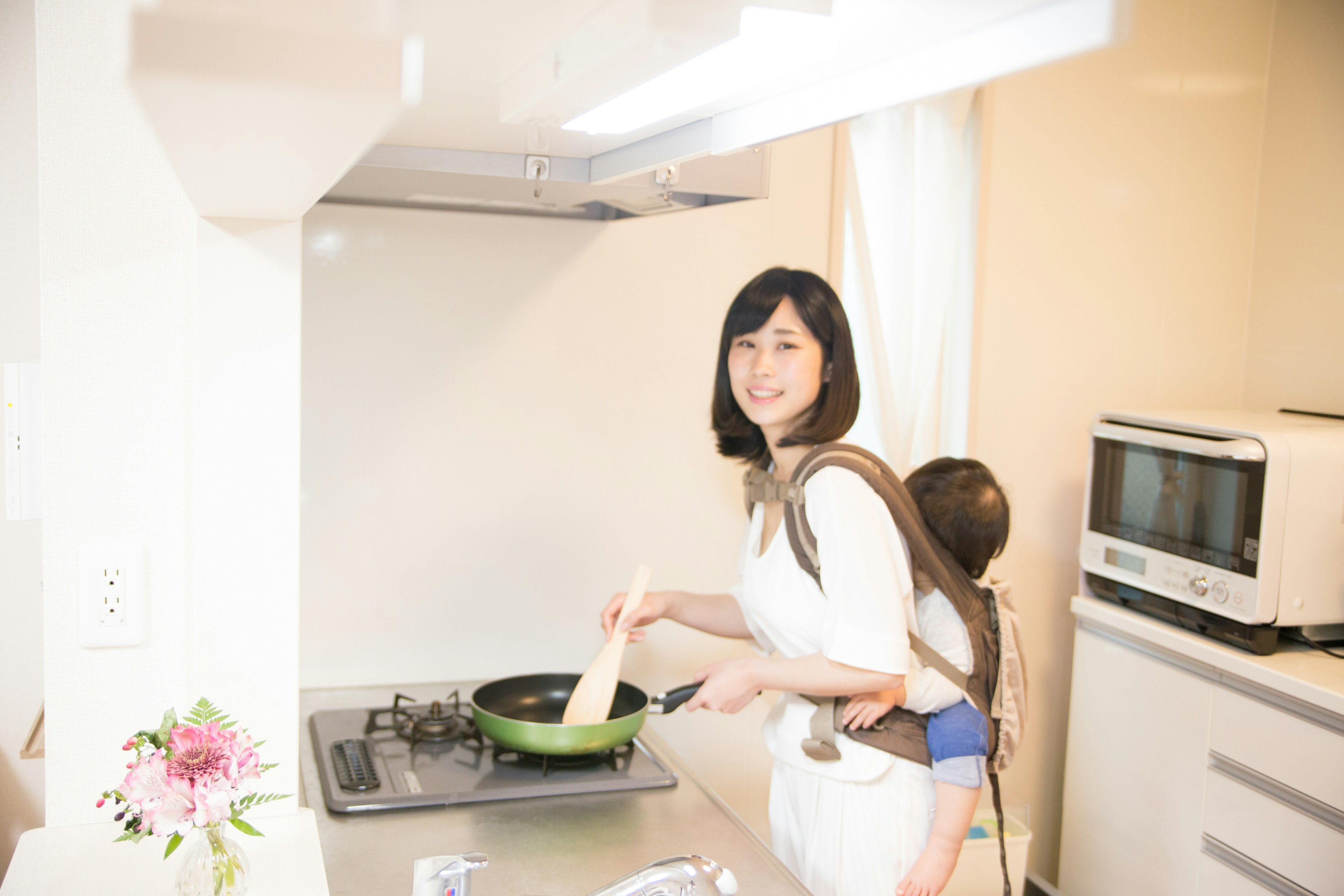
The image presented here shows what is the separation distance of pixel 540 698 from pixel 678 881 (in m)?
0.93

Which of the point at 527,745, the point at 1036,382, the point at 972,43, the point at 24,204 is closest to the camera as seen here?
the point at 972,43

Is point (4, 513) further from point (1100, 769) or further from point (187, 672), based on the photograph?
point (1100, 769)

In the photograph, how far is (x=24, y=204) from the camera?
6.23 ft

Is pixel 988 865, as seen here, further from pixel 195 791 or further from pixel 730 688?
pixel 195 791

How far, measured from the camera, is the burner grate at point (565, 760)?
1.68 metres

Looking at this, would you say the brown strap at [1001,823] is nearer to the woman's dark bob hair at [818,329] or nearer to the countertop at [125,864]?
the woman's dark bob hair at [818,329]

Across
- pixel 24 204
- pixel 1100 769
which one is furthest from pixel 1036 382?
pixel 24 204

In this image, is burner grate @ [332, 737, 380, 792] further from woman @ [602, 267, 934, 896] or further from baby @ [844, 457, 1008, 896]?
baby @ [844, 457, 1008, 896]

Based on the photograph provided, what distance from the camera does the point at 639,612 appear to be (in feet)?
6.17

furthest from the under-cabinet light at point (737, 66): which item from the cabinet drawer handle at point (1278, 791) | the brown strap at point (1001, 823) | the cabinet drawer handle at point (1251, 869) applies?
the cabinet drawer handle at point (1251, 869)

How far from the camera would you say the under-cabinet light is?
2.02ft

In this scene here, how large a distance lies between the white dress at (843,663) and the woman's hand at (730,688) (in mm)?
105

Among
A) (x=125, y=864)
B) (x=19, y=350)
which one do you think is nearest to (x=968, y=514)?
(x=125, y=864)

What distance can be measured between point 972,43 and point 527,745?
1330 mm
